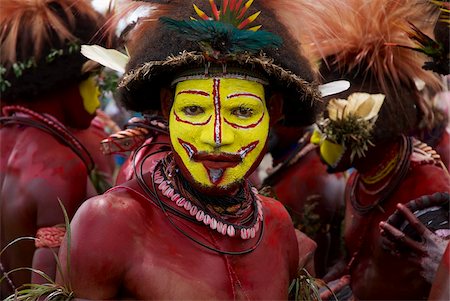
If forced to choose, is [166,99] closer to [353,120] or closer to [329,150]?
[353,120]

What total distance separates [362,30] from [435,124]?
1436 millimetres

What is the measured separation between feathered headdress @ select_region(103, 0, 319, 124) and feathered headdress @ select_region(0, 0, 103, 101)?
1705mm

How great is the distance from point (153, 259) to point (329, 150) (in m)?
2.36

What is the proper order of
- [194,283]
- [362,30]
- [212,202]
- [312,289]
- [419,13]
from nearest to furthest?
[194,283] < [212,202] < [312,289] < [419,13] < [362,30]

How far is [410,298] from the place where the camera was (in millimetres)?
4574

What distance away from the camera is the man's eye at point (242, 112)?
3.13 meters

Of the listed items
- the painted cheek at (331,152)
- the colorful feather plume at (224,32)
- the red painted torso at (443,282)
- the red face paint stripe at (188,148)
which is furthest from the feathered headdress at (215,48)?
the painted cheek at (331,152)

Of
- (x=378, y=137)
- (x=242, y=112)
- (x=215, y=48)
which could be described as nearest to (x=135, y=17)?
(x=215, y=48)

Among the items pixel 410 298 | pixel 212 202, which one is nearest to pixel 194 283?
pixel 212 202

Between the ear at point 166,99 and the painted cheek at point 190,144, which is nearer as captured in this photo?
the painted cheek at point 190,144

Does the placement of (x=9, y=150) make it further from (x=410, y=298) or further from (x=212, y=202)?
(x=410, y=298)

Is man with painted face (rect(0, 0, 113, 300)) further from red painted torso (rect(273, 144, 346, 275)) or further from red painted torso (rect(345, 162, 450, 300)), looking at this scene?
red painted torso (rect(345, 162, 450, 300))

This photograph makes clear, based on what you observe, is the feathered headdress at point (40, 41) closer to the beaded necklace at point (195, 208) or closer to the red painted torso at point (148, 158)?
the red painted torso at point (148, 158)

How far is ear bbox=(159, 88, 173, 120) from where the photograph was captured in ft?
10.8
